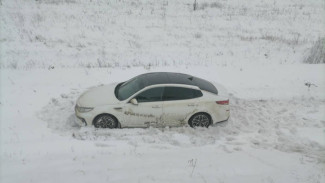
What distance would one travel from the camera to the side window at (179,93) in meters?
8.48

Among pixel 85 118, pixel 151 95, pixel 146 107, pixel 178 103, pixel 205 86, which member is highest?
pixel 205 86

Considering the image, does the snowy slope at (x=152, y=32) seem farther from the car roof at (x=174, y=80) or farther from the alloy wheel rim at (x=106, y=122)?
the alloy wheel rim at (x=106, y=122)

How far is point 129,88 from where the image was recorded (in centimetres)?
884

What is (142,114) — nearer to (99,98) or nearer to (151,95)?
(151,95)

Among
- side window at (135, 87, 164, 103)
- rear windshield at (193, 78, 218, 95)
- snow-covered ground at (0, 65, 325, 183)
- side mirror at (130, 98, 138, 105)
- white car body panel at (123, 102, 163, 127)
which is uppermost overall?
rear windshield at (193, 78, 218, 95)

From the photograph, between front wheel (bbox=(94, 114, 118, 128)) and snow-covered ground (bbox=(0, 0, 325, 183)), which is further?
front wheel (bbox=(94, 114, 118, 128))

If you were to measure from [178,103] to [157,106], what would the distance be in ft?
2.03

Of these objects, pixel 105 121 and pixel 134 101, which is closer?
pixel 134 101

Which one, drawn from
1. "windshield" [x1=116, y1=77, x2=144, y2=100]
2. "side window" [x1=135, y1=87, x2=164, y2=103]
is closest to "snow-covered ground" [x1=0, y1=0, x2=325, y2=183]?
"side window" [x1=135, y1=87, x2=164, y2=103]

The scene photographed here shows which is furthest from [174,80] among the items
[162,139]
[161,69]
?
[161,69]

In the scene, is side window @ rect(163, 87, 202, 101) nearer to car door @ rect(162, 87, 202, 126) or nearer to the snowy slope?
car door @ rect(162, 87, 202, 126)

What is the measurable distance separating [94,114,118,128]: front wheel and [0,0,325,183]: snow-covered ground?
24 cm

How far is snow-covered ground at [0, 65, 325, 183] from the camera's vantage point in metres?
6.30

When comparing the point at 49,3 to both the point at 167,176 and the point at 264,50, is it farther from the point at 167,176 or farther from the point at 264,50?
the point at 167,176
